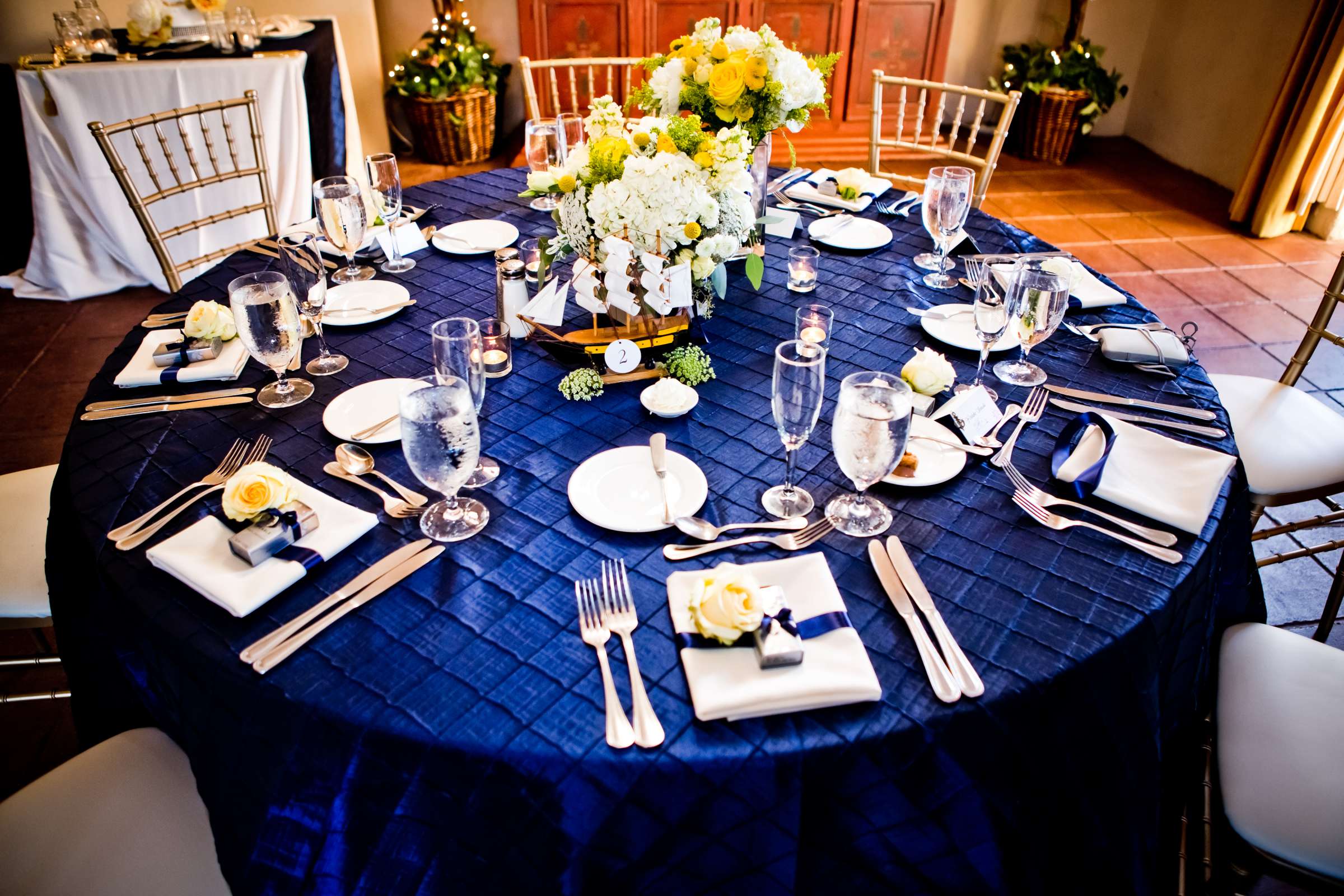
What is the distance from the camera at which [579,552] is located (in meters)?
1.07

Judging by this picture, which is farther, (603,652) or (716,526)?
(716,526)

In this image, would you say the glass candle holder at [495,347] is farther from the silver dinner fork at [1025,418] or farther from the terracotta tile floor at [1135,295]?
the terracotta tile floor at [1135,295]

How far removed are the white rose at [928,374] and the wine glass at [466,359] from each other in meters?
0.63

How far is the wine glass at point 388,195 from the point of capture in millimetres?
1681

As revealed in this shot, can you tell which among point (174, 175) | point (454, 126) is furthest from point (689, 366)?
point (454, 126)

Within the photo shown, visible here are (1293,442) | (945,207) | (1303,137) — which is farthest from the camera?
(1303,137)

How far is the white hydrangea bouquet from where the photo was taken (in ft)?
4.18

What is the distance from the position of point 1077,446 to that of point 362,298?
4.07 feet

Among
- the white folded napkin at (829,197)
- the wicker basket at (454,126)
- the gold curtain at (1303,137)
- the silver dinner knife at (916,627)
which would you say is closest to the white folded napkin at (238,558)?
the silver dinner knife at (916,627)

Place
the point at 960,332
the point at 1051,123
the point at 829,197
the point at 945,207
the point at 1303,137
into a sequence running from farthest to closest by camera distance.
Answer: the point at 1051,123 → the point at 1303,137 → the point at 829,197 → the point at 945,207 → the point at 960,332

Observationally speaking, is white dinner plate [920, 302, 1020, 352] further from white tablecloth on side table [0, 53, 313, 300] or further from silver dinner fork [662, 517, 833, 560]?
white tablecloth on side table [0, 53, 313, 300]

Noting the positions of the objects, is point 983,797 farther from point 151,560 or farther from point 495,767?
point 151,560

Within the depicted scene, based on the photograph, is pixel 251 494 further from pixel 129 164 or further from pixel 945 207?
pixel 129 164

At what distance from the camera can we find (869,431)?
1008 mm
